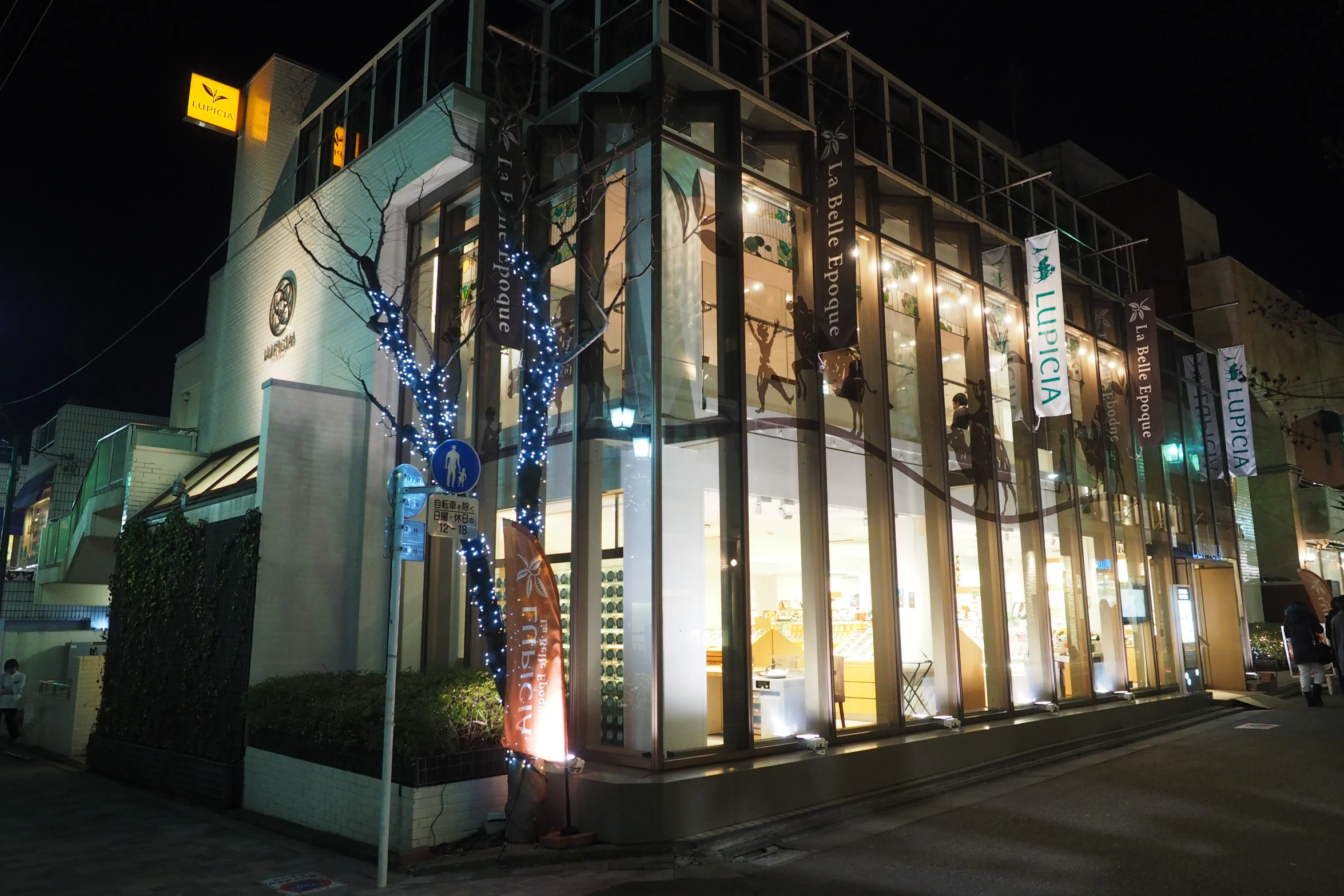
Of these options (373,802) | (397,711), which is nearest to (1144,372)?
(397,711)

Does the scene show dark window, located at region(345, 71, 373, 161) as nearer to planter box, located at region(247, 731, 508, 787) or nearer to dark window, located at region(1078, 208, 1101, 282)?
planter box, located at region(247, 731, 508, 787)

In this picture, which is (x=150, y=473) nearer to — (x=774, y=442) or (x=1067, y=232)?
(x=774, y=442)

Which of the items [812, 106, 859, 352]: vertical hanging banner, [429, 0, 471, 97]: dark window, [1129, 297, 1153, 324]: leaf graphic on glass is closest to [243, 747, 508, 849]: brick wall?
[812, 106, 859, 352]: vertical hanging banner

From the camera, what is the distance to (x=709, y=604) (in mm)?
9594

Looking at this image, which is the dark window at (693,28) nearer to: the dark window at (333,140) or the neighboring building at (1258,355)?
the dark window at (333,140)

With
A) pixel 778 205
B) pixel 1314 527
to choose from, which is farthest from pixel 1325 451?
pixel 778 205

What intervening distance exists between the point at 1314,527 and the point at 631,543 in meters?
26.6

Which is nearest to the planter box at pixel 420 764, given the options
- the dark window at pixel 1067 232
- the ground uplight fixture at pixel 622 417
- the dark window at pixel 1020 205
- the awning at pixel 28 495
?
the ground uplight fixture at pixel 622 417

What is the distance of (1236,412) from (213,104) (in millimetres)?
24056

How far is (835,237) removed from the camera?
11000 mm

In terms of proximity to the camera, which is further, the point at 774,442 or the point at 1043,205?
the point at 1043,205

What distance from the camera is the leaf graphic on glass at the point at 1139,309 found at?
706 inches

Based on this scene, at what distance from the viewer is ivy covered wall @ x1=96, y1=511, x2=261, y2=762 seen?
11.2 metres

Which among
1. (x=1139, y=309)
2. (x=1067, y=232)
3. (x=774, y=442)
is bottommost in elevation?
(x=774, y=442)
